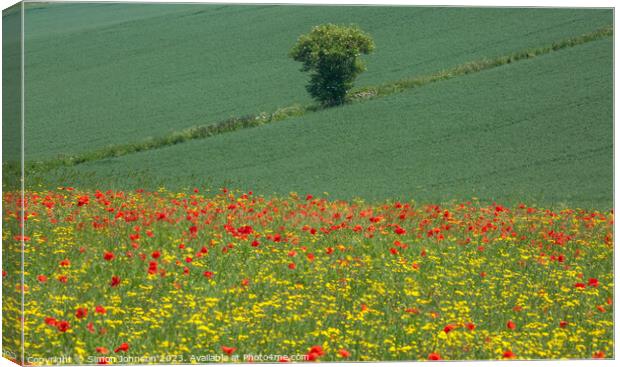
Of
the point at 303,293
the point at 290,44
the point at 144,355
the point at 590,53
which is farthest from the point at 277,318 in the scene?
the point at 590,53

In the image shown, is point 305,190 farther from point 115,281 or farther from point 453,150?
point 115,281

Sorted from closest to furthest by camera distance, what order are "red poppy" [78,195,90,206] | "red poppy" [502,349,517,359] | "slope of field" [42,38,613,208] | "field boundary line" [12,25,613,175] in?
"red poppy" [502,349,517,359] → "red poppy" [78,195,90,206] → "field boundary line" [12,25,613,175] → "slope of field" [42,38,613,208]

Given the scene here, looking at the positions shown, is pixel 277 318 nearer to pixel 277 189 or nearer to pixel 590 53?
pixel 277 189

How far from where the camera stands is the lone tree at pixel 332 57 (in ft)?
40.4

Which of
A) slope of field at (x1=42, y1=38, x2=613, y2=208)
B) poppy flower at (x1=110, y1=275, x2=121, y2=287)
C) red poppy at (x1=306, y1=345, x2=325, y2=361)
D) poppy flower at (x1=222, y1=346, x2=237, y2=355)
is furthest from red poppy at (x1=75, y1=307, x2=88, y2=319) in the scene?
red poppy at (x1=306, y1=345, x2=325, y2=361)

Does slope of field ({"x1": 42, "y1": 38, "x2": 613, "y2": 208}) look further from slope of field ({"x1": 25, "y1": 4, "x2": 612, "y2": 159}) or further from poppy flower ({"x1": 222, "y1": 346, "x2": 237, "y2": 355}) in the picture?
poppy flower ({"x1": 222, "y1": 346, "x2": 237, "y2": 355})

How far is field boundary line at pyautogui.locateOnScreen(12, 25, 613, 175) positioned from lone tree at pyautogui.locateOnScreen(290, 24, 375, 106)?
6.9 inches

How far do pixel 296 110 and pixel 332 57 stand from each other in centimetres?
91

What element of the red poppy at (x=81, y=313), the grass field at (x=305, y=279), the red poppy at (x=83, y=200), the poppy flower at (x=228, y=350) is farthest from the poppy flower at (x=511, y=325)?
the red poppy at (x=83, y=200)

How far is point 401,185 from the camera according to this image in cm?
1276

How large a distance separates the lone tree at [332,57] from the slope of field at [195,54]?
119 mm

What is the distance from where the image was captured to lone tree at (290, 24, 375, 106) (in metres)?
12.3

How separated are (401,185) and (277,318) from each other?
2.44 m

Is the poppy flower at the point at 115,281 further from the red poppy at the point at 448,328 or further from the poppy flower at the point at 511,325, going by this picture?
the poppy flower at the point at 511,325
